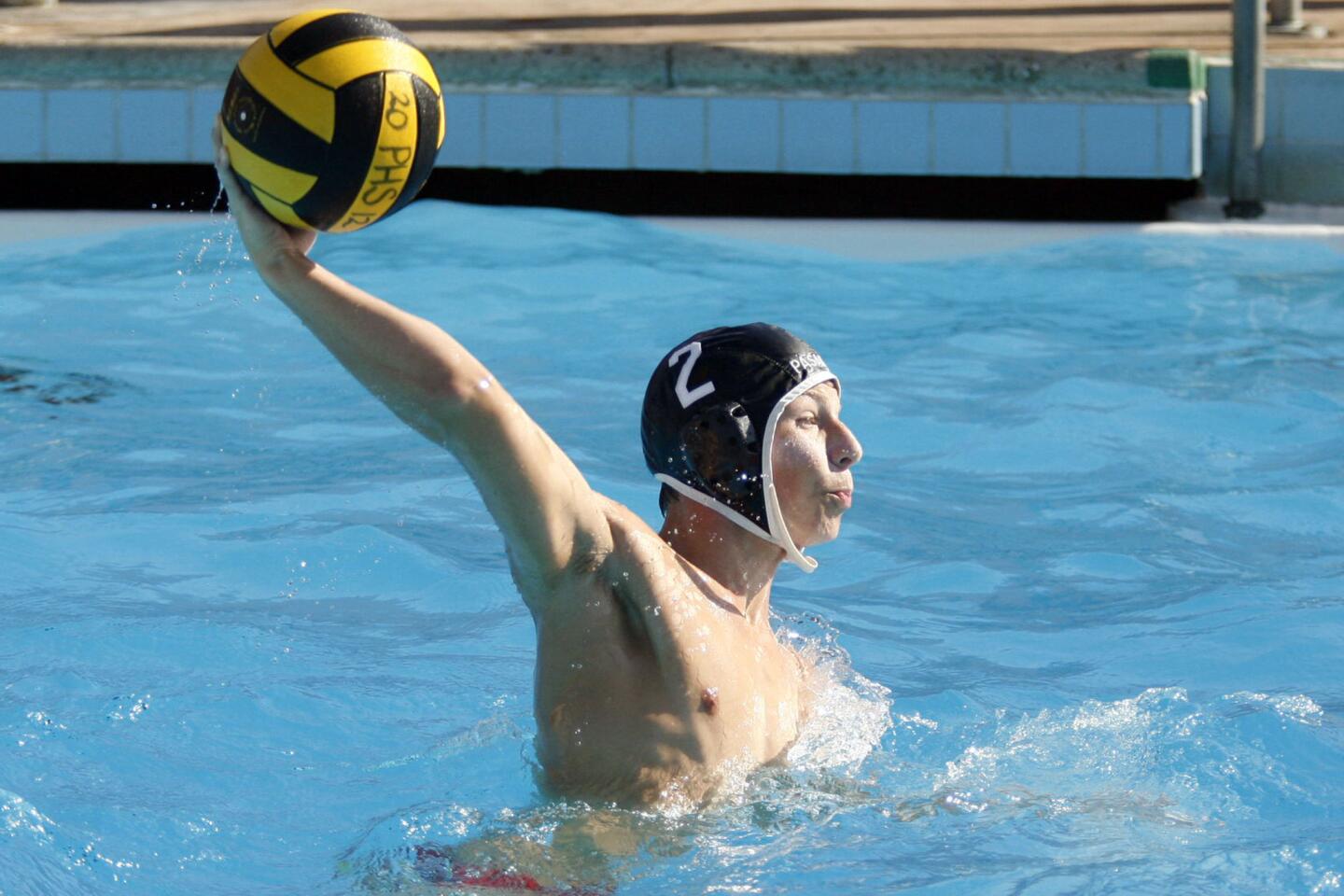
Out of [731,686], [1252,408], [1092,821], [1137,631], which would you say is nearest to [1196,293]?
[1252,408]

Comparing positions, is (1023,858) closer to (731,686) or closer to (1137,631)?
(731,686)

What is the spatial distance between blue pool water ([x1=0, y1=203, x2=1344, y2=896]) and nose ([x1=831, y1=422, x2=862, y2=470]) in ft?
1.93

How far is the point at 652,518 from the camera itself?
5.89 metres

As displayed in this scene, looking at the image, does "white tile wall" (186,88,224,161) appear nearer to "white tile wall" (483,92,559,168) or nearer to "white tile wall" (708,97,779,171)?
"white tile wall" (483,92,559,168)

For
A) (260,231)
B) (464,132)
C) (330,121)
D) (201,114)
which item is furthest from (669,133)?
(260,231)

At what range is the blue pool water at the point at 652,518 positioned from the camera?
3.64 m

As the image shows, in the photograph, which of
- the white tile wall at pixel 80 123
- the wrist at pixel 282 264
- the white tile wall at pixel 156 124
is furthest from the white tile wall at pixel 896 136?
the wrist at pixel 282 264

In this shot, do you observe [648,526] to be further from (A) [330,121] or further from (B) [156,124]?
(B) [156,124]

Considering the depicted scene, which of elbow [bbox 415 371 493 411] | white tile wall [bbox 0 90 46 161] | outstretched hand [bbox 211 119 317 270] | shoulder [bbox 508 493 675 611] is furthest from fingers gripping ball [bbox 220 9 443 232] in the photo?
white tile wall [bbox 0 90 46 161]

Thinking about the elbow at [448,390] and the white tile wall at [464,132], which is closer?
the elbow at [448,390]

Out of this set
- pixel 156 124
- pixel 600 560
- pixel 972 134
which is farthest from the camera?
pixel 156 124

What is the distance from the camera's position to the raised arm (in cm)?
246

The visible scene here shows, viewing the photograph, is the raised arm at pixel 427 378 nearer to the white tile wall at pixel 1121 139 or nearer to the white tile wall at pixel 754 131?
the white tile wall at pixel 754 131

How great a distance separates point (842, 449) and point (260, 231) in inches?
44.7
